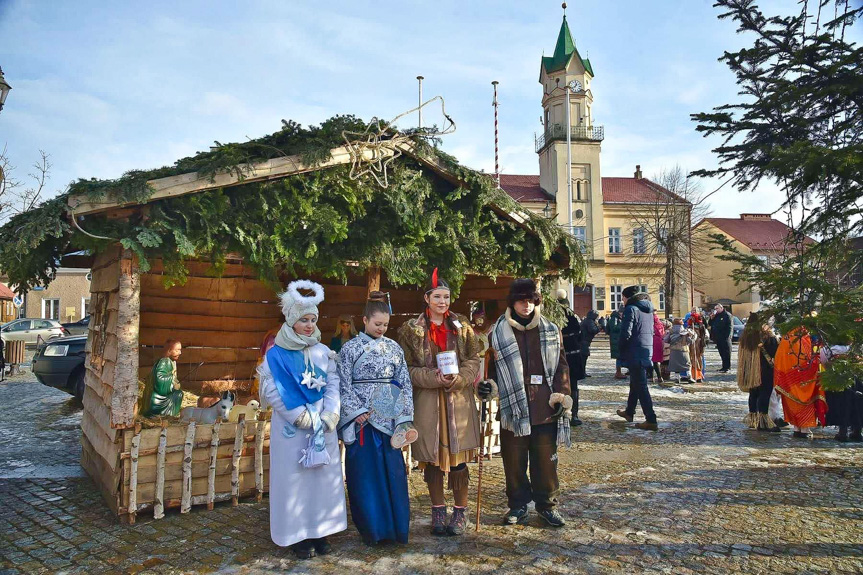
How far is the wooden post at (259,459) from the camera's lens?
552cm

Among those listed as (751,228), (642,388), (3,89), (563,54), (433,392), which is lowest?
(642,388)

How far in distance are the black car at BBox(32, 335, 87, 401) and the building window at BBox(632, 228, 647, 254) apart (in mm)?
35887

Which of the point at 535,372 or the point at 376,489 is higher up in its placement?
the point at 535,372

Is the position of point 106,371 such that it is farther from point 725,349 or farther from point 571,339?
point 725,349

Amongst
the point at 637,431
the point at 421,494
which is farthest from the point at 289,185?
the point at 637,431

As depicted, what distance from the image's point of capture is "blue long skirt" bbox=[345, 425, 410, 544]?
171 inches

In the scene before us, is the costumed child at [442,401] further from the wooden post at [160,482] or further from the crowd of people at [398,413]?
the wooden post at [160,482]

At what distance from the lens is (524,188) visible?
135 ft

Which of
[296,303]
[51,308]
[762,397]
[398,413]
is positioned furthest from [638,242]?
[296,303]

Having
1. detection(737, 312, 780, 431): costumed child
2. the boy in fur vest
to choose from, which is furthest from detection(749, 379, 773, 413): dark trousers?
the boy in fur vest

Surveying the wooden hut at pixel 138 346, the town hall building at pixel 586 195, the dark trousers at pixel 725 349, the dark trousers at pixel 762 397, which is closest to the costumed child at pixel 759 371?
the dark trousers at pixel 762 397

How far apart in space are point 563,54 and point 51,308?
36884mm

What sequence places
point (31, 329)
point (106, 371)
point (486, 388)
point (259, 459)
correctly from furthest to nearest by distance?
point (31, 329), point (106, 371), point (259, 459), point (486, 388)

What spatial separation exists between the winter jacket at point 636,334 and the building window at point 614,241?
33430 millimetres
